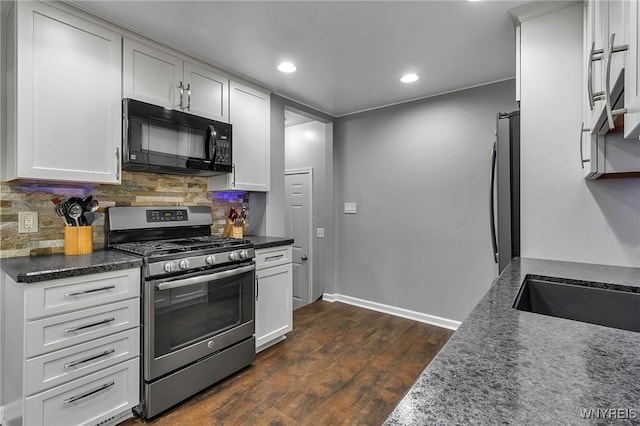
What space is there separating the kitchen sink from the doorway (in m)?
2.86

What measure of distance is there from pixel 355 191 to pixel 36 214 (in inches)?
119

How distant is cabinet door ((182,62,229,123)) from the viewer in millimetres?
2385

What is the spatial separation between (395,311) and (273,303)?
1621 millimetres

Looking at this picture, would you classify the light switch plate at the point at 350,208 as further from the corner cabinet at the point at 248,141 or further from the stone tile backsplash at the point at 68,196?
the stone tile backsplash at the point at 68,196

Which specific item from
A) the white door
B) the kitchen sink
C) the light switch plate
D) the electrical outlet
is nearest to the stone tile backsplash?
the electrical outlet

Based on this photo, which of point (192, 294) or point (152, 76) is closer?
point (192, 294)

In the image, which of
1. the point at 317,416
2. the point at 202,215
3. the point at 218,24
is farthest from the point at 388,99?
the point at 317,416

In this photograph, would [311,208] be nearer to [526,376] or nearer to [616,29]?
[616,29]

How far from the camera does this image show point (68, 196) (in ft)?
6.68

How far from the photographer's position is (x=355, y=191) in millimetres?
3949

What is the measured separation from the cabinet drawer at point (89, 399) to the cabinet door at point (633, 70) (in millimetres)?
2329

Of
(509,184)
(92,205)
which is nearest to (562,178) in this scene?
(509,184)

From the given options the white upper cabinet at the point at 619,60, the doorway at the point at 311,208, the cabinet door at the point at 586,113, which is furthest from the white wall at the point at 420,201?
the white upper cabinet at the point at 619,60

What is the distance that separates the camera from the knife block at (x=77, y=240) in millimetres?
1928
